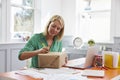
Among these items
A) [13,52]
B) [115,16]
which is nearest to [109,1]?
[115,16]

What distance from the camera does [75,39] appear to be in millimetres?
3891

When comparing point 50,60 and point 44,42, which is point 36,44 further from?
point 50,60

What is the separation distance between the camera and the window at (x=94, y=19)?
386cm

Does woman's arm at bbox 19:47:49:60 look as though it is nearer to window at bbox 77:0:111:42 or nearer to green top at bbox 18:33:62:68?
green top at bbox 18:33:62:68

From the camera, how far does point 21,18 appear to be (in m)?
3.71

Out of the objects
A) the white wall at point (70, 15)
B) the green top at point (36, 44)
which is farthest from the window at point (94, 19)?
the green top at point (36, 44)

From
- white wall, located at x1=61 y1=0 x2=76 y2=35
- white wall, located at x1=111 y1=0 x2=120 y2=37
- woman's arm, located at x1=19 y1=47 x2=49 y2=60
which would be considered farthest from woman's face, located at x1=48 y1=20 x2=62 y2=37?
white wall, located at x1=61 y1=0 x2=76 y2=35

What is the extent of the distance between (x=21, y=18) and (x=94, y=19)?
1.65 m

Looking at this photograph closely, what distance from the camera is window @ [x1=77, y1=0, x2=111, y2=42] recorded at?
386cm

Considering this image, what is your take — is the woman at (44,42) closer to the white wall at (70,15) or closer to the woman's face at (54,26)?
the woman's face at (54,26)

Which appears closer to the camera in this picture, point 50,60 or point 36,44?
point 50,60

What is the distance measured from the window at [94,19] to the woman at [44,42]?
2.00 m

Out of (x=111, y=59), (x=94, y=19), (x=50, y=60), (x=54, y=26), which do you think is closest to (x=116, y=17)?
(x=94, y=19)

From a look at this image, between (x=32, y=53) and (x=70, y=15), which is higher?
(x=70, y=15)
